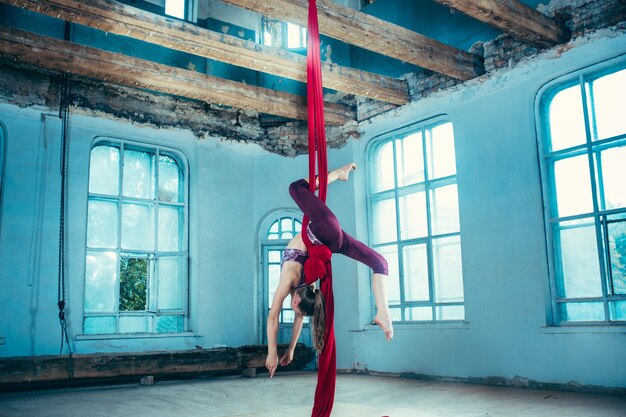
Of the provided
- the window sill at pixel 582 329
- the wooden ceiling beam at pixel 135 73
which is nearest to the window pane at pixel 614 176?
the window sill at pixel 582 329

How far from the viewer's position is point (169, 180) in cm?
778

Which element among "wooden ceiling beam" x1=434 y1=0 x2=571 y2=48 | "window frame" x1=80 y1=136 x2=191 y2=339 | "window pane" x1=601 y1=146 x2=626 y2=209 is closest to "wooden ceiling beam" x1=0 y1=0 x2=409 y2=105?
"wooden ceiling beam" x1=434 y1=0 x2=571 y2=48

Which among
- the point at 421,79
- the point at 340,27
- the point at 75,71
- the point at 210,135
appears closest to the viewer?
the point at 340,27

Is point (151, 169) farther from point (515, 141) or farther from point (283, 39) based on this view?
point (515, 141)

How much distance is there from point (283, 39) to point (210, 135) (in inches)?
69.7

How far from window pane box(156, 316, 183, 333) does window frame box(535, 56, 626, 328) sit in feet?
14.9

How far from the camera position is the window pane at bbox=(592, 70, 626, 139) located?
5262 millimetres

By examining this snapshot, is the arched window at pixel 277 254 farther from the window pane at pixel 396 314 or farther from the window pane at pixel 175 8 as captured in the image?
the window pane at pixel 175 8

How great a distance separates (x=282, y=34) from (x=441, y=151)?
3.09 meters

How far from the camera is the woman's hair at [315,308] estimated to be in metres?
3.58

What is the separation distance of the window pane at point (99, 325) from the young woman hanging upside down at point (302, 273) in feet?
12.4

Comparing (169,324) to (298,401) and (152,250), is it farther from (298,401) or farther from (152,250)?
(298,401)

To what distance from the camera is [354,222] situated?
7.57 meters

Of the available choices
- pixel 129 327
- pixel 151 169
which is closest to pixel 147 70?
pixel 151 169
